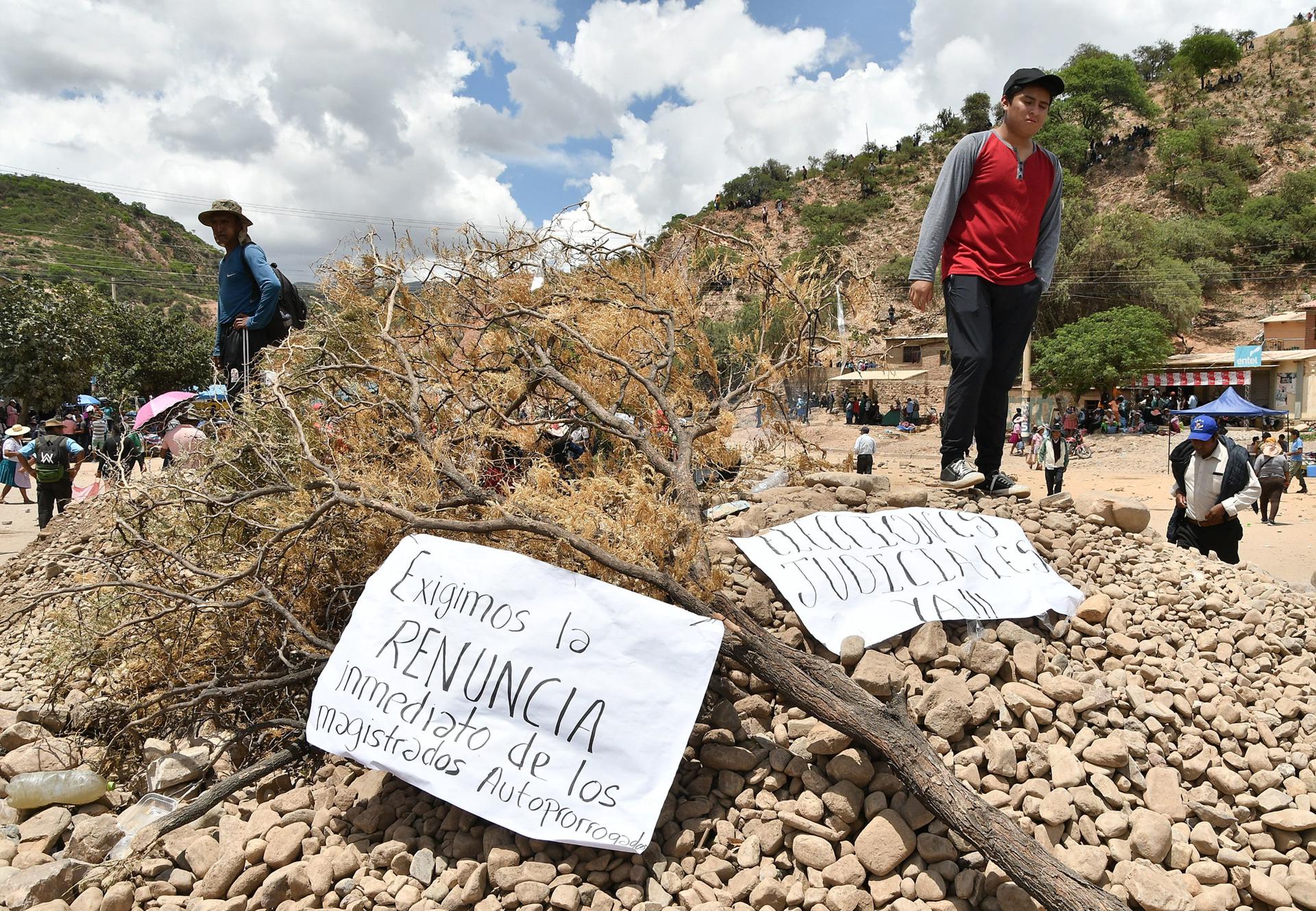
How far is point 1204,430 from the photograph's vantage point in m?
4.65

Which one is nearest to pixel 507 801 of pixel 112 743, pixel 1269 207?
pixel 112 743

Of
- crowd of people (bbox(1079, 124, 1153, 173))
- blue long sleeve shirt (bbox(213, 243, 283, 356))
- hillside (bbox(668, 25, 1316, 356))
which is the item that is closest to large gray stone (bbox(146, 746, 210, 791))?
blue long sleeve shirt (bbox(213, 243, 283, 356))

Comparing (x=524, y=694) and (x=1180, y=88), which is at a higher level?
(x=1180, y=88)

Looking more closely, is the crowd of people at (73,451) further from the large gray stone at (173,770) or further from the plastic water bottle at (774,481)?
the plastic water bottle at (774,481)

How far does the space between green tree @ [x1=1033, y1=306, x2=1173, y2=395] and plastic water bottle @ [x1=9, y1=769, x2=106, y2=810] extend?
32.6 meters

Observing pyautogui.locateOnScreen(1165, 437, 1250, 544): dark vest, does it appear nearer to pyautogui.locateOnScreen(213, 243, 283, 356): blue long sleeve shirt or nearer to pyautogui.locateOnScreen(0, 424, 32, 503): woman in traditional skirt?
pyautogui.locateOnScreen(213, 243, 283, 356): blue long sleeve shirt

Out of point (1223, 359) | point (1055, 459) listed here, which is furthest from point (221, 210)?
point (1223, 359)

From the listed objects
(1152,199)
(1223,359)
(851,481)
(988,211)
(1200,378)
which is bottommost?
(1200,378)

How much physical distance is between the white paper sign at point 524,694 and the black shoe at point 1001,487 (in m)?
2.50

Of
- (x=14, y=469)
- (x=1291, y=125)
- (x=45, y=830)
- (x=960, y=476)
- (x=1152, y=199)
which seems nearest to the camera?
(x=45, y=830)

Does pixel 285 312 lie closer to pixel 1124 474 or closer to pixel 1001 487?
pixel 1001 487

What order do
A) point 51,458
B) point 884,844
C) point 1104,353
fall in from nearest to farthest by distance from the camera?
point 884,844, point 51,458, point 1104,353

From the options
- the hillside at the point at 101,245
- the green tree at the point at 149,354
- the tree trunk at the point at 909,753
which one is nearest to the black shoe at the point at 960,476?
the tree trunk at the point at 909,753

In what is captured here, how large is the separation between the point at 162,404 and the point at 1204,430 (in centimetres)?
752
